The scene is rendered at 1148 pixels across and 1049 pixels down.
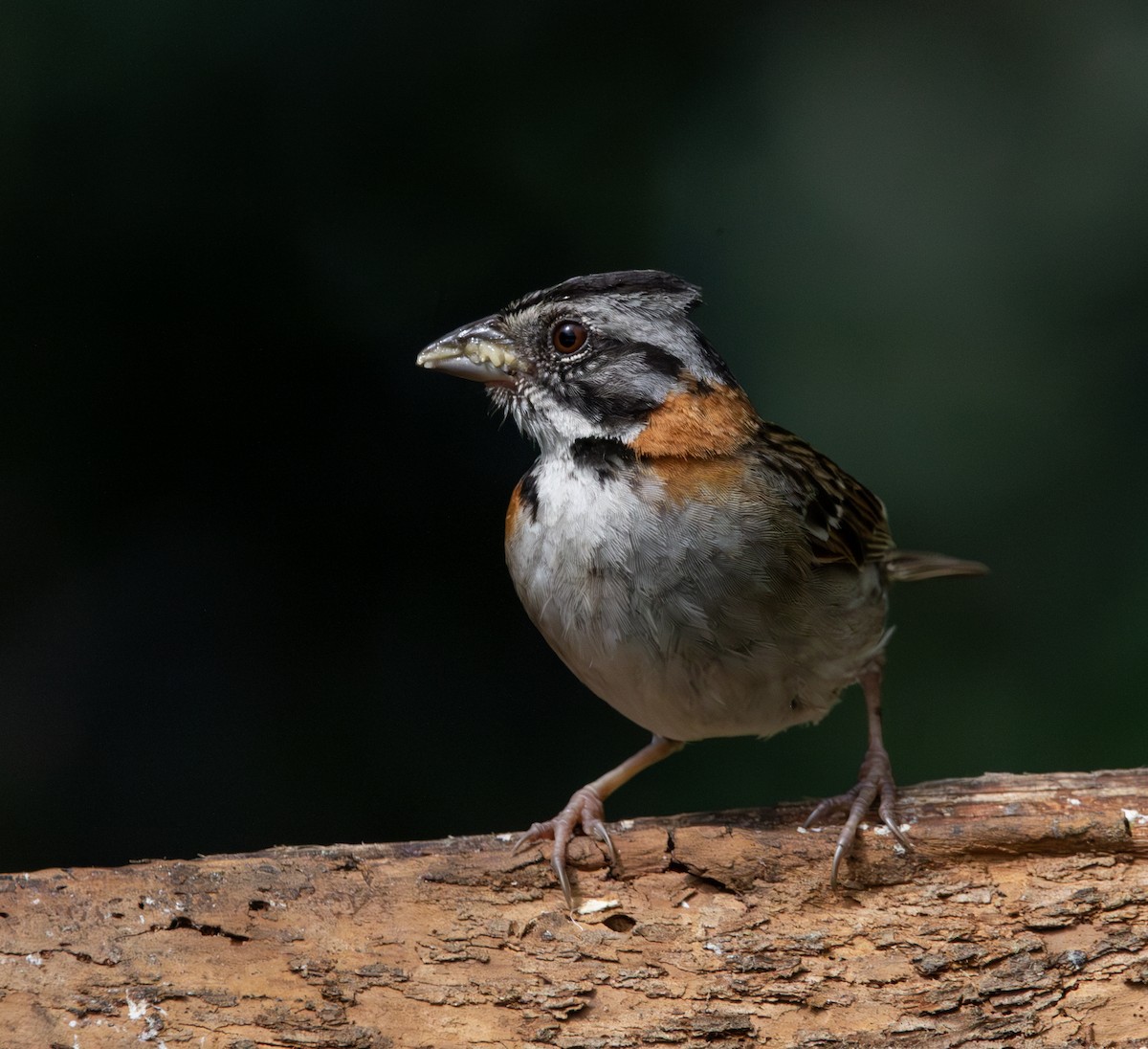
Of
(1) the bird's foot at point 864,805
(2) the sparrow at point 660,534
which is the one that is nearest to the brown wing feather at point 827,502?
(2) the sparrow at point 660,534

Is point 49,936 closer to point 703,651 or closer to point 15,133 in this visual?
point 703,651

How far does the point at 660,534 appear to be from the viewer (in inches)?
141

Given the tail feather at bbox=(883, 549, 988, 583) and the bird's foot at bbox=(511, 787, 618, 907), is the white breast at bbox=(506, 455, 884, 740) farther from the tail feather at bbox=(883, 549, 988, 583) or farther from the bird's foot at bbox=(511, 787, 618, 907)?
the tail feather at bbox=(883, 549, 988, 583)

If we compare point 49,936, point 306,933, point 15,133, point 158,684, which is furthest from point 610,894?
point 15,133

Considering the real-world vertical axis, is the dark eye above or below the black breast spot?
above

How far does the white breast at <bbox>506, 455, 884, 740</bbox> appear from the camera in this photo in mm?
3578

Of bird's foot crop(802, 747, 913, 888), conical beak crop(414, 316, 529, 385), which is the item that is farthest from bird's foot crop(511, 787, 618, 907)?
conical beak crop(414, 316, 529, 385)

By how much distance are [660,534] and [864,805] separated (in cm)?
100

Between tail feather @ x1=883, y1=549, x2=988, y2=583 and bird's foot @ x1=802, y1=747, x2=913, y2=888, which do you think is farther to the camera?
tail feather @ x1=883, y1=549, x2=988, y2=583

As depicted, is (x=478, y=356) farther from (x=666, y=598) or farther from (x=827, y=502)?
(x=827, y=502)

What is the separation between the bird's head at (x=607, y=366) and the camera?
3.76 meters

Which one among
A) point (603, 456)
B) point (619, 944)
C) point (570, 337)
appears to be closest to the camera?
point (619, 944)

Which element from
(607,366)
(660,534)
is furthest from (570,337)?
(660,534)

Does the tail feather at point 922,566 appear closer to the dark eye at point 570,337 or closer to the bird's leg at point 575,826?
the bird's leg at point 575,826
